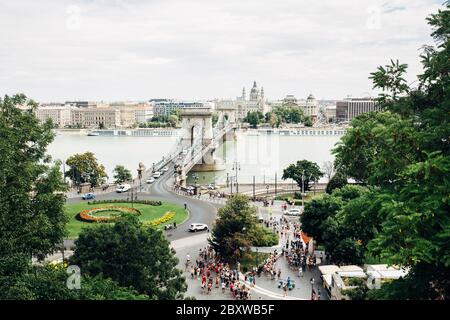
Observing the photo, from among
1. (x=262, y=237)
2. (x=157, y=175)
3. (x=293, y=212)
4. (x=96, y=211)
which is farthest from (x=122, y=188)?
(x=262, y=237)

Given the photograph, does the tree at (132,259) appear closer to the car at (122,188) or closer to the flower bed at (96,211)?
the flower bed at (96,211)

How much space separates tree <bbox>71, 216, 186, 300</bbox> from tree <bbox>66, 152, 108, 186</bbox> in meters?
17.8

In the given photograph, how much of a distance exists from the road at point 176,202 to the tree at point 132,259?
6.51m

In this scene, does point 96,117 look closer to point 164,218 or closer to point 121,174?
point 121,174

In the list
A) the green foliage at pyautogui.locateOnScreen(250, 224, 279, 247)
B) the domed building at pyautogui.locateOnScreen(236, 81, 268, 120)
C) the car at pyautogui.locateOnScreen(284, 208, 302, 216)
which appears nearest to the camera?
the green foliage at pyautogui.locateOnScreen(250, 224, 279, 247)

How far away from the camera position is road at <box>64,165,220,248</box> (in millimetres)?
16844

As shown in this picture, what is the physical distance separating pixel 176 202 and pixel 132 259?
13.4 m

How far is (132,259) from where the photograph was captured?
8789 mm

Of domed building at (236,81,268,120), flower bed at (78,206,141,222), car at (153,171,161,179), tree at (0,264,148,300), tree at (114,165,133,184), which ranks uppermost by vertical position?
domed building at (236,81,268,120)

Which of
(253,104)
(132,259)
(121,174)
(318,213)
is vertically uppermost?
(253,104)

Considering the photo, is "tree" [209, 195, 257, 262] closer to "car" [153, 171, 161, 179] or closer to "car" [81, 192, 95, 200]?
"car" [81, 192, 95, 200]

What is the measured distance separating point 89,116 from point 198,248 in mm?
87949

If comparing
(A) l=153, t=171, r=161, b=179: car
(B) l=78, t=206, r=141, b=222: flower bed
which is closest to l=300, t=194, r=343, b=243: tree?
(B) l=78, t=206, r=141, b=222: flower bed
